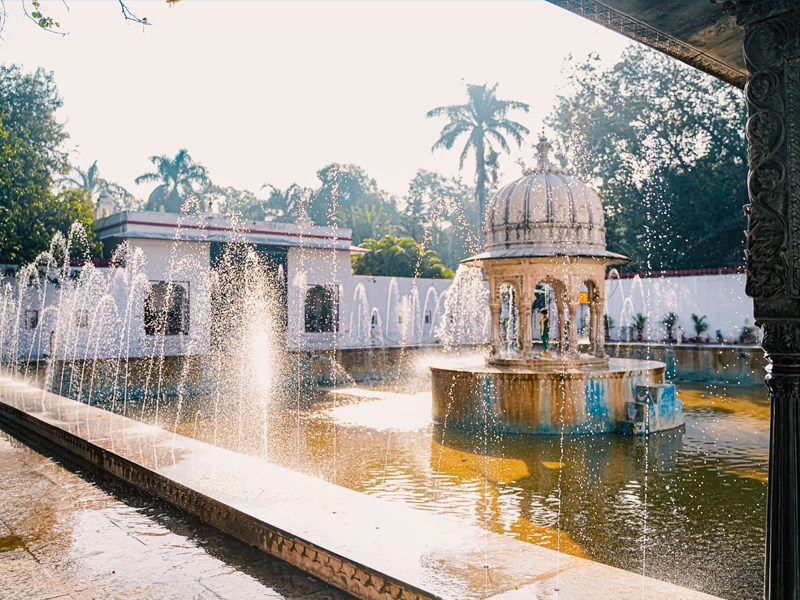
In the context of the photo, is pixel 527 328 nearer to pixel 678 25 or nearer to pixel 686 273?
pixel 678 25

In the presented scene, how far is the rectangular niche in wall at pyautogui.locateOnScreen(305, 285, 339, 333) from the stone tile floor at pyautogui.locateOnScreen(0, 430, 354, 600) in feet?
63.3

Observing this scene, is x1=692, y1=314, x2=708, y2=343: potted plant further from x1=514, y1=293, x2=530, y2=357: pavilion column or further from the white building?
x1=514, y1=293, x2=530, y2=357: pavilion column

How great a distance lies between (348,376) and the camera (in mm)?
16578

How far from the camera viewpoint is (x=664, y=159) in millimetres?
26078

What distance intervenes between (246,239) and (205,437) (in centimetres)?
1437

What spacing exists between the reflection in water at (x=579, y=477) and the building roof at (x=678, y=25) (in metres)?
3.24

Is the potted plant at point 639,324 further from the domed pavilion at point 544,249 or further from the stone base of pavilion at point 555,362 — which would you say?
the stone base of pavilion at point 555,362

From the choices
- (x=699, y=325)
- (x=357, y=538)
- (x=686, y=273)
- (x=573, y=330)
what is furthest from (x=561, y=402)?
(x=686, y=273)

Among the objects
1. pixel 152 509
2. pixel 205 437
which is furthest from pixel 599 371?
pixel 152 509

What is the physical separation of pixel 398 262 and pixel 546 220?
56.7 feet

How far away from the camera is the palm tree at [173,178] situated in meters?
38.8

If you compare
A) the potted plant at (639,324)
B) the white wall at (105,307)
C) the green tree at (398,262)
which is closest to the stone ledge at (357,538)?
the white wall at (105,307)

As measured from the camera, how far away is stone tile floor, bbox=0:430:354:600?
130 inches

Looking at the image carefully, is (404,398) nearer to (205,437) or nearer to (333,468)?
(205,437)
